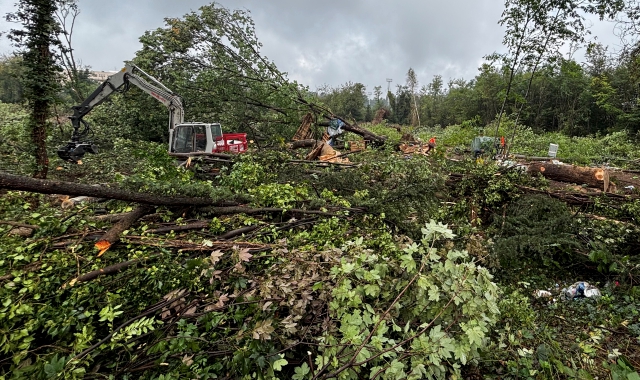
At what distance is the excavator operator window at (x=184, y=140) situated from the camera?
25.0 ft

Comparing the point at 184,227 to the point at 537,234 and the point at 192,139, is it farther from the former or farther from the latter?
the point at 192,139

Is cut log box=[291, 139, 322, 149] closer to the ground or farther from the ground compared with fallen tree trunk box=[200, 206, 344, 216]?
farther from the ground

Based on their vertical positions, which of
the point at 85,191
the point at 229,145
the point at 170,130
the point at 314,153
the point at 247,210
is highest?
the point at 170,130

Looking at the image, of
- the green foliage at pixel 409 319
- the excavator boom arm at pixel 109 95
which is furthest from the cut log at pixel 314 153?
the green foliage at pixel 409 319

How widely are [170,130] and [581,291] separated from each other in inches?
339

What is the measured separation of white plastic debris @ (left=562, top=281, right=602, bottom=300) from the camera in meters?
3.51

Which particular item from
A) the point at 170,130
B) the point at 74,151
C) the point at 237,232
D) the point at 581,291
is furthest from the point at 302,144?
the point at 581,291

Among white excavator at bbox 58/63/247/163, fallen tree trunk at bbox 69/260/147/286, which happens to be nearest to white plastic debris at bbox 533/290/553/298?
fallen tree trunk at bbox 69/260/147/286

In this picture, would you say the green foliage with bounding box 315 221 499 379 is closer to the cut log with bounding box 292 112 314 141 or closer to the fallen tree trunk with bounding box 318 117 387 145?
the fallen tree trunk with bounding box 318 117 387 145

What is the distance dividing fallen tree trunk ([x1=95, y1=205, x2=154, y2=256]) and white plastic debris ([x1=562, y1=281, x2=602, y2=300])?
190 inches

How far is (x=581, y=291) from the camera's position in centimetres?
361

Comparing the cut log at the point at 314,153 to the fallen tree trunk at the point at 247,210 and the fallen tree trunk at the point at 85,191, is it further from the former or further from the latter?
the fallen tree trunk at the point at 85,191

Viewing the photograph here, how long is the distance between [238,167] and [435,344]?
13.7ft

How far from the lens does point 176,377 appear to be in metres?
1.63
